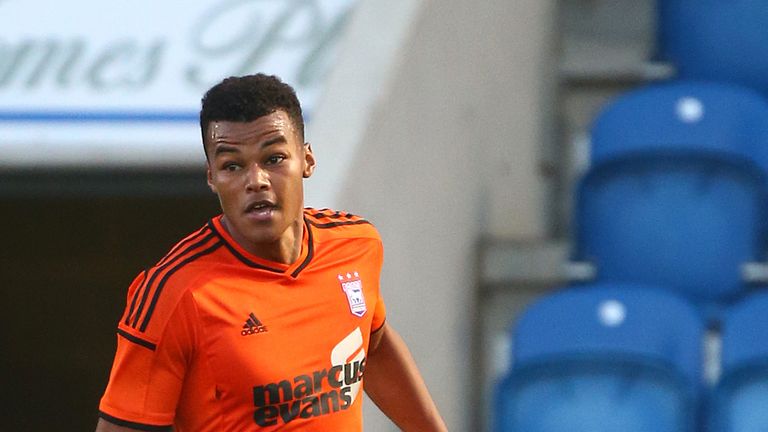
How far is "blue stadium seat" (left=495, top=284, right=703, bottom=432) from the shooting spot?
3.01 metres

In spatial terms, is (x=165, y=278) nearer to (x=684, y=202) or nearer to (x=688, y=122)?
(x=684, y=202)

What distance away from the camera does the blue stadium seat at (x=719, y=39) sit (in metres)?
4.17

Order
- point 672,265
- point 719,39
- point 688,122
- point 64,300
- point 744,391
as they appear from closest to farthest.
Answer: point 744,391
point 672,265
point 688,122
point 719,39
point 64,300

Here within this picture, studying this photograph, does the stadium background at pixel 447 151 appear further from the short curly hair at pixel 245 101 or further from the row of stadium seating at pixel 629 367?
the short curly hair at pixel 245 101

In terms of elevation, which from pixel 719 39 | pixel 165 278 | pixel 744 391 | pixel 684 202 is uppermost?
pixel 719 39

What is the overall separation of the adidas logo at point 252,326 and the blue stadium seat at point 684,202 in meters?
2.01

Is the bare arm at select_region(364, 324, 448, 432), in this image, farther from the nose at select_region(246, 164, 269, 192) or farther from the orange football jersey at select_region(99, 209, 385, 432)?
the nose at select_region(246, 164, 269, 192)

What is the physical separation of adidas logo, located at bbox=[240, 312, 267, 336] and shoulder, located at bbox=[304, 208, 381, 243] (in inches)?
8.2

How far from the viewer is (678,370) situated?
311cm

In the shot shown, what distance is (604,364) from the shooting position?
3068mm

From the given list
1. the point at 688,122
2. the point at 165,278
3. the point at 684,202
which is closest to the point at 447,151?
the point at 684,202

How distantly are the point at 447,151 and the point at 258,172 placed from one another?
1760 mm

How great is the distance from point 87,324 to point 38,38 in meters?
2.65

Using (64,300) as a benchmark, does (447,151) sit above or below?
above
